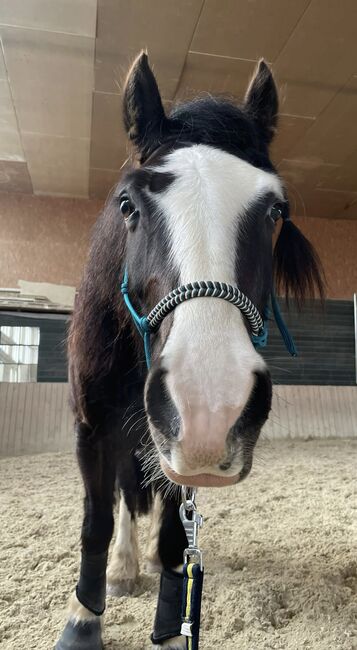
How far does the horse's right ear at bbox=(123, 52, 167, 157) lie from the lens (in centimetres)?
120

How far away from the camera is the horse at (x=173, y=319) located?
74 centimetres

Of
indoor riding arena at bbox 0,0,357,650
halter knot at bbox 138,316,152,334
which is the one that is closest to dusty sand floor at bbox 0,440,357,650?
indoor riding arena at bbox 0,0,357,650

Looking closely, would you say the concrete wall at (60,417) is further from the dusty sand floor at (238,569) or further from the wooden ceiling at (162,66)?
the wooden ceiling at (162,66)

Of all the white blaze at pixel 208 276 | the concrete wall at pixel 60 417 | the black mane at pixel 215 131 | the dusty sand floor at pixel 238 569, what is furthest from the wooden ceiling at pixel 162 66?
the concrete wall at pixel 60 417

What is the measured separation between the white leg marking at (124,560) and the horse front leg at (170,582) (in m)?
0.32

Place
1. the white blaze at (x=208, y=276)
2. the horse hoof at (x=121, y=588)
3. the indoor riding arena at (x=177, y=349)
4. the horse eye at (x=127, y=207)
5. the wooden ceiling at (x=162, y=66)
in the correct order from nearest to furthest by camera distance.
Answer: the white blaze at (x=208, y=276) → the indoor riding arena at (x=177, y=349) → the horse eye at (x=127, y=207) → the horse hoof at (x=121, y=588) → the wooden ceiling at (x=162, y=66)

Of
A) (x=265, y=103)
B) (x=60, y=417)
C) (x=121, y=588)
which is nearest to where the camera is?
(x=265, y=103)

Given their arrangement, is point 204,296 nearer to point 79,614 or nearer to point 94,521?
point 94,521

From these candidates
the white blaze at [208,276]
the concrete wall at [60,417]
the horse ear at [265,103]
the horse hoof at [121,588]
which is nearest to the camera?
the white blaze at [208,276]

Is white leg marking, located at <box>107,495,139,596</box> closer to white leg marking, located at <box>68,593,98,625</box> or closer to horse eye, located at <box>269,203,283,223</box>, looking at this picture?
white leg marking, located at <box>68,593,98,625</box>

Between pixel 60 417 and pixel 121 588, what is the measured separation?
315 cm

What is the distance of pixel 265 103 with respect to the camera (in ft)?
4.38

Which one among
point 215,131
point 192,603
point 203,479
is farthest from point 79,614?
point 215,131

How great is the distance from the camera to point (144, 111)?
1212mm
